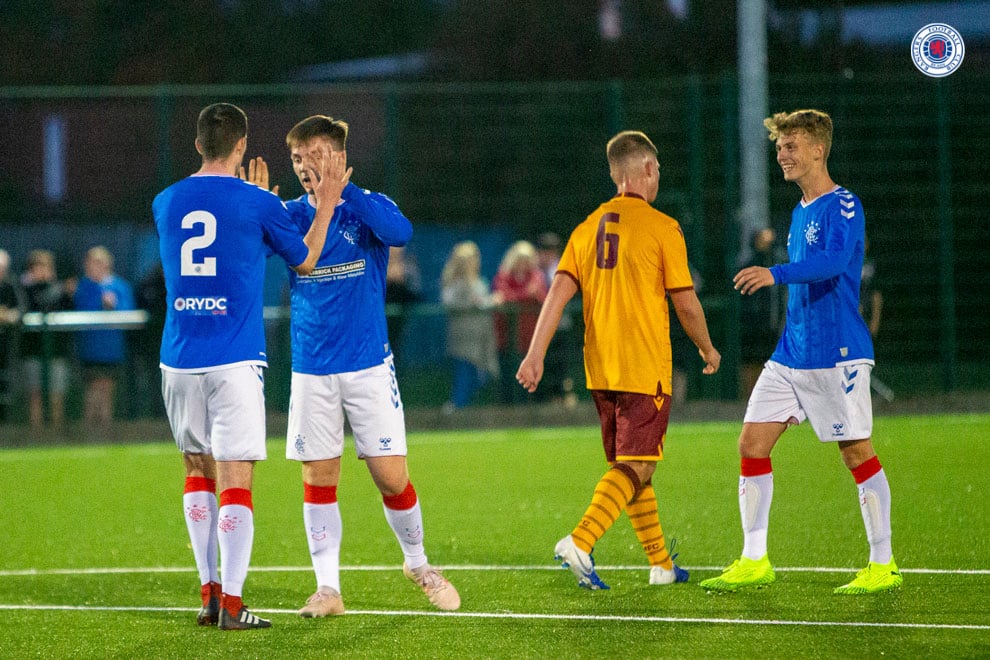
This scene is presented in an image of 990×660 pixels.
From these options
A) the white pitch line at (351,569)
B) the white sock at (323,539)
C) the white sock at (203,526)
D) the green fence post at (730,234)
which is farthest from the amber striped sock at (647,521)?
the green fence post at (730,234)

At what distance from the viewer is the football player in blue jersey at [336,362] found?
6348 millimetres

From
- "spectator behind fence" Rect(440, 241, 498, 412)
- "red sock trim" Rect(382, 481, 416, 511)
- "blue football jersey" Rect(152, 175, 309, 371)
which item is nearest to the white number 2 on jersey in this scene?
"blue football jersey" Rect(152, 175, 309, 371)

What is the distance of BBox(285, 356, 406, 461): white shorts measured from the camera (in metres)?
6.37

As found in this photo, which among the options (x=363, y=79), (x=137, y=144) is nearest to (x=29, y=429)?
(x=137, y=144)

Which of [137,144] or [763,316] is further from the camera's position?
[137,144]

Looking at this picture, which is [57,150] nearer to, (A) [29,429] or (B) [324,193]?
(A) [29,429]

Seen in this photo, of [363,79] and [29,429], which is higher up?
[363,79]

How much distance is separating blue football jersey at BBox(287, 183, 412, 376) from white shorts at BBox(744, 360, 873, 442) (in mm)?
1868

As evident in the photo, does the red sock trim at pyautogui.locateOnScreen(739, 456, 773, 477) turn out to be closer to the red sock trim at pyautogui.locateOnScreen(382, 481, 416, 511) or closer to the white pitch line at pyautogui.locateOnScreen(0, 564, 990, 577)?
the white pitch line at pyautogui.locateOnScreen(0, 564, 990, 577)

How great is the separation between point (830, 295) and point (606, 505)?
1439 millimetres

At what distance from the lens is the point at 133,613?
6.58 meters

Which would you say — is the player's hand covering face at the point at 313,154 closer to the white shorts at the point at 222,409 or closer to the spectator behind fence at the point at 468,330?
the white shorts at the point at 222,409

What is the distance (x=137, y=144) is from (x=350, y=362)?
1581 centimetres

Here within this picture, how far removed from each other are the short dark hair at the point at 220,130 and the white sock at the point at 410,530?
1.77 m
